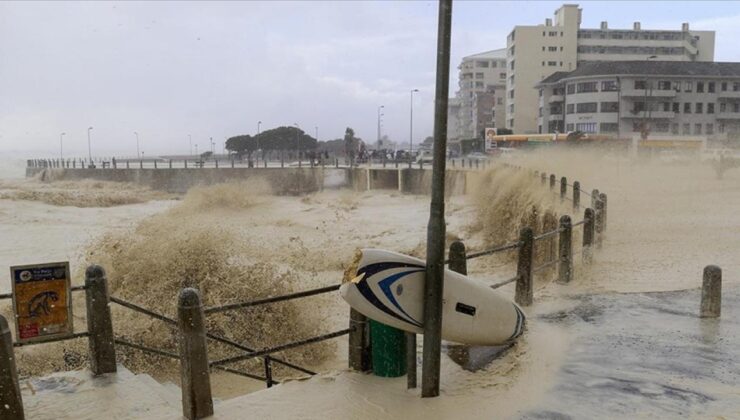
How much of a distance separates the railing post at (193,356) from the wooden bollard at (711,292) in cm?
A: 586

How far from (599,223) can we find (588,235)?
7.46 ft

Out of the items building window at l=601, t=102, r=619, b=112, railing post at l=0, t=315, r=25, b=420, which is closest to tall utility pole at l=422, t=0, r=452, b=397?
railing post at l=0, t=315, r=25, b=420

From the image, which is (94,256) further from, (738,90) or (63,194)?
(738,90)

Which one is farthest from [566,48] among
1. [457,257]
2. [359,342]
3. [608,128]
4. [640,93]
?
[359,342]

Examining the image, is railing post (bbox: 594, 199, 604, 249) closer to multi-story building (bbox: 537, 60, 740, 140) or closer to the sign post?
the sign post

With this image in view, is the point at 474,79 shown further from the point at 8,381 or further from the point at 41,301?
the point at 8,381

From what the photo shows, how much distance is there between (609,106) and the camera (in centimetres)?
6819

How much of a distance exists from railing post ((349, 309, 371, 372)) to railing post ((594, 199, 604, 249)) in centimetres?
818

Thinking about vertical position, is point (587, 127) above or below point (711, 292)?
above

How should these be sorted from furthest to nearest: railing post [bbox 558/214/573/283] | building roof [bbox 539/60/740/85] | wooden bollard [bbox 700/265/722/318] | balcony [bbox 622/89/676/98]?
building roof [bbox 539/60/740/85] → balcony [bbox 622/89/676/98] → railing post [bbox 558/214/573/283] → wooden bollard [bbox 700/265/722/318]

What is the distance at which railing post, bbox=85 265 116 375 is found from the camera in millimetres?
5566

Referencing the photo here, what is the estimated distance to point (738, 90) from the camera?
69.6 metres

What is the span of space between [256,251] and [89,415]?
17829 mm

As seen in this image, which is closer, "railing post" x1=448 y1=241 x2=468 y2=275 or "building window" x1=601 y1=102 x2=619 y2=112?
"railing post" x1=448 y1=241 x2=468 y2=275
